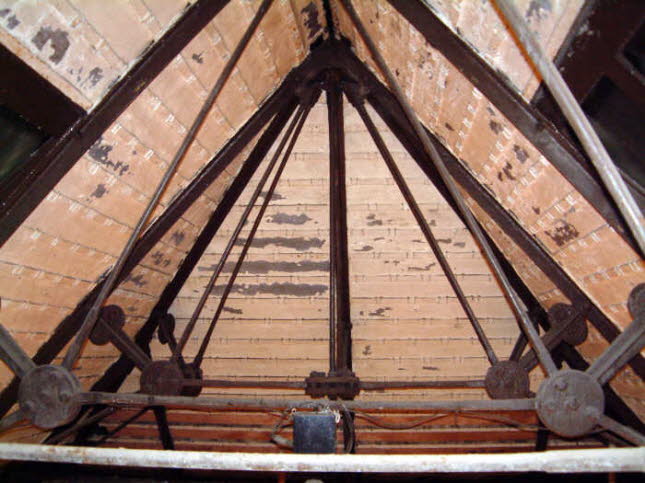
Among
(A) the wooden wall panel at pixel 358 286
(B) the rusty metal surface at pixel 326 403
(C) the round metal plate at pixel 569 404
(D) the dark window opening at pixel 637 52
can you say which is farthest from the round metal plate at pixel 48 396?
(D) the dark window opening at pixel 637 52

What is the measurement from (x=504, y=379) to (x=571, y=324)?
576 mm

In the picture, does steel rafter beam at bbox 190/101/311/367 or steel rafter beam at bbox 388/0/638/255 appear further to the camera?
steel rafter beam at bbox 190/101/311/367

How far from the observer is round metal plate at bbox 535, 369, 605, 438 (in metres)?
2.35

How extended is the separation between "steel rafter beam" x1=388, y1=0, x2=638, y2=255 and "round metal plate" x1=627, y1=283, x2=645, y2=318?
0.96ft

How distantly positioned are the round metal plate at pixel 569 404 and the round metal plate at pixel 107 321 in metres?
2.84

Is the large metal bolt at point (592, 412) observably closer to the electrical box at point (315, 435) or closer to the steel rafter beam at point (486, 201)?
the steel rafter beam at point (486, 201)

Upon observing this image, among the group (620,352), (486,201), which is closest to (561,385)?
(620,352)

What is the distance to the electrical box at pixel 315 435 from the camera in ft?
7.59

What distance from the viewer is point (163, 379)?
12.1 feet

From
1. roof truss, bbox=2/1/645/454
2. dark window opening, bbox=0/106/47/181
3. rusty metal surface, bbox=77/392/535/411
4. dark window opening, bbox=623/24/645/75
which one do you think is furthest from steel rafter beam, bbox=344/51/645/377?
dark window opening, bbox=0/106/47/181

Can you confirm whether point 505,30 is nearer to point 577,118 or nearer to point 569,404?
point 577,118

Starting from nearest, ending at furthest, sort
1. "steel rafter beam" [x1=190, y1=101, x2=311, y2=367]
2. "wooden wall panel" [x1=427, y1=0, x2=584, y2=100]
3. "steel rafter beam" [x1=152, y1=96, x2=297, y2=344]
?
"wooden wall panel" [x1=427, y1=0, x2=584, y2=100] → "steel rafter beam" [x1=190, y1=101, x2=311, y2=367] → "steel rafter beam" [x1=152, y1=96, x2=297, y2=344]

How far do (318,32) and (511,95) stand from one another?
1.98 metres

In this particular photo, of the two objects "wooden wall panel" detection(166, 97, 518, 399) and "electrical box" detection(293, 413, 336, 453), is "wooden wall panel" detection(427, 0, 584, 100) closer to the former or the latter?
"electrical box" detection(293, 413, 336, 453)
